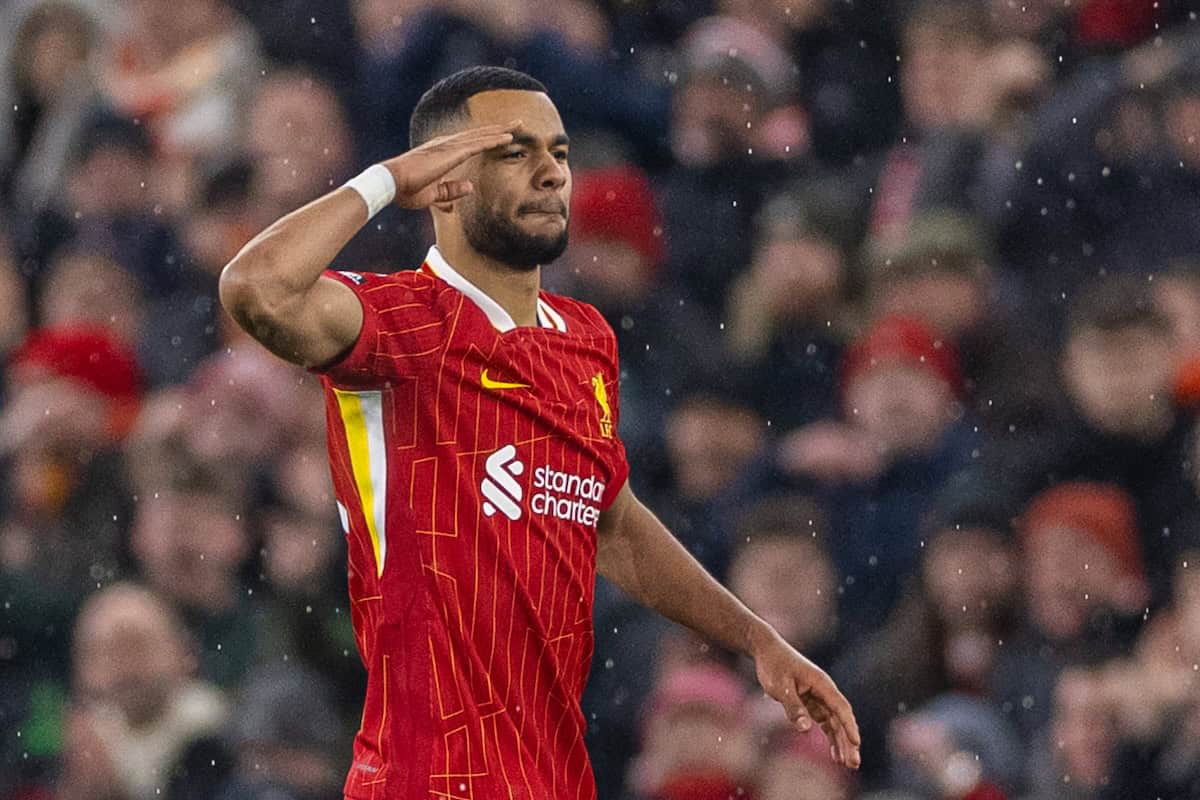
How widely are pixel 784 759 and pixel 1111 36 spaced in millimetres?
2585

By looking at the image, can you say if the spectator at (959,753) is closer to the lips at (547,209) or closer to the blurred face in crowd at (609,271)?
the blurred face in crowd at (609,271)

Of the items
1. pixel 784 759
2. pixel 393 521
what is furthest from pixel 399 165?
pixel 784 759

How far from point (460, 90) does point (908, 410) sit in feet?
7.68

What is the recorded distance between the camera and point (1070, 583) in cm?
581

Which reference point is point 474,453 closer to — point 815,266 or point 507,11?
point 815,266

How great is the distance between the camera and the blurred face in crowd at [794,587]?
6383 mm

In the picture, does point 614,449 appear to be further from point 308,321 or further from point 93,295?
point 93,295

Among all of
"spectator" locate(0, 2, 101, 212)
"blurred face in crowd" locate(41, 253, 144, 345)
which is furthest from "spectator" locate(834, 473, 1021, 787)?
"spectator" locate(0, 2, 101, 212)

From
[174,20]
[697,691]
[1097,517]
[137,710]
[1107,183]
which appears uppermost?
[1107,183]

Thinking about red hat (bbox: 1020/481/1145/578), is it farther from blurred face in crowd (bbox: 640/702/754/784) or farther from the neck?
the neck

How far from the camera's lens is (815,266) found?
7.14 metres

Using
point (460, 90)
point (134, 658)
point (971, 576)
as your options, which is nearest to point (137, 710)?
point (134, 658)

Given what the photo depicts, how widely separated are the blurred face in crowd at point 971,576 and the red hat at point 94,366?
3.05m

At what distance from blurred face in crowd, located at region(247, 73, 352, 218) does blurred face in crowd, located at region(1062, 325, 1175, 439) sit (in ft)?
10.7
